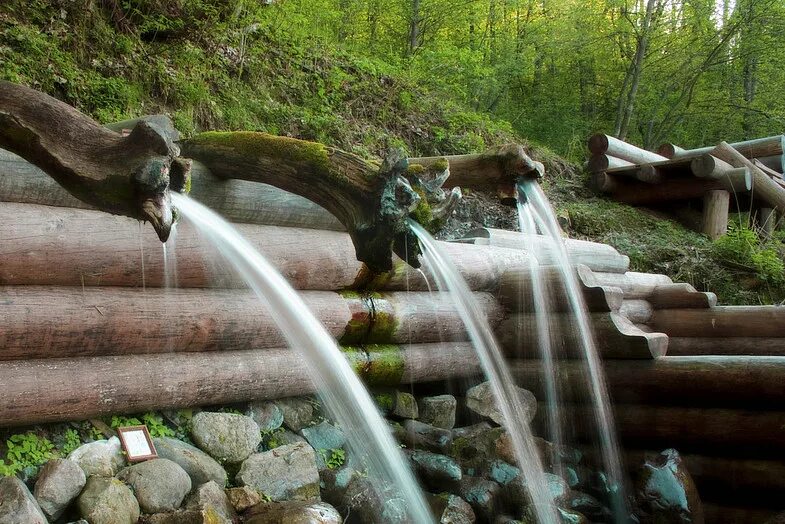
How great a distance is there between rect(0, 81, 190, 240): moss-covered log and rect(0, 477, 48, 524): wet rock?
50.7 inches

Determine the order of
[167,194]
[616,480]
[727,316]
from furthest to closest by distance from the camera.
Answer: [727,316] < [616,480] < [167,194]

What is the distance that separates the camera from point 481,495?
15.7 feet

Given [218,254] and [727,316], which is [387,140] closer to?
[727,316]

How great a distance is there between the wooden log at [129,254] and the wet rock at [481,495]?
6.19 ft

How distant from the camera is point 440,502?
4543mm

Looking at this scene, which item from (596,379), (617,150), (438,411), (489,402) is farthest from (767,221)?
(438,411)

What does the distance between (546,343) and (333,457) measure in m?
2.56

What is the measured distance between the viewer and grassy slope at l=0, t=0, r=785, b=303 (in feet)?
25.6

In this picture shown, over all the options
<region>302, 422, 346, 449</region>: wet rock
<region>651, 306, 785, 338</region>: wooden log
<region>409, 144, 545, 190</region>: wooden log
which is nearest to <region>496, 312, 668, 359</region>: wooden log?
<region>409, 144, 545, 190</region>: wooden log

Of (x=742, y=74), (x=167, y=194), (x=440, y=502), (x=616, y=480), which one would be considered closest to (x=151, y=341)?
(x=167, y=194)

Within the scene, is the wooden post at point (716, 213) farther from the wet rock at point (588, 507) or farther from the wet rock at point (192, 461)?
the wet rock at point (192, 461)

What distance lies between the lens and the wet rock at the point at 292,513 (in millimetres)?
3604

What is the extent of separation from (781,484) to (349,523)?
3.19 m

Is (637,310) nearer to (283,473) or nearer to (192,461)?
(283,473)
